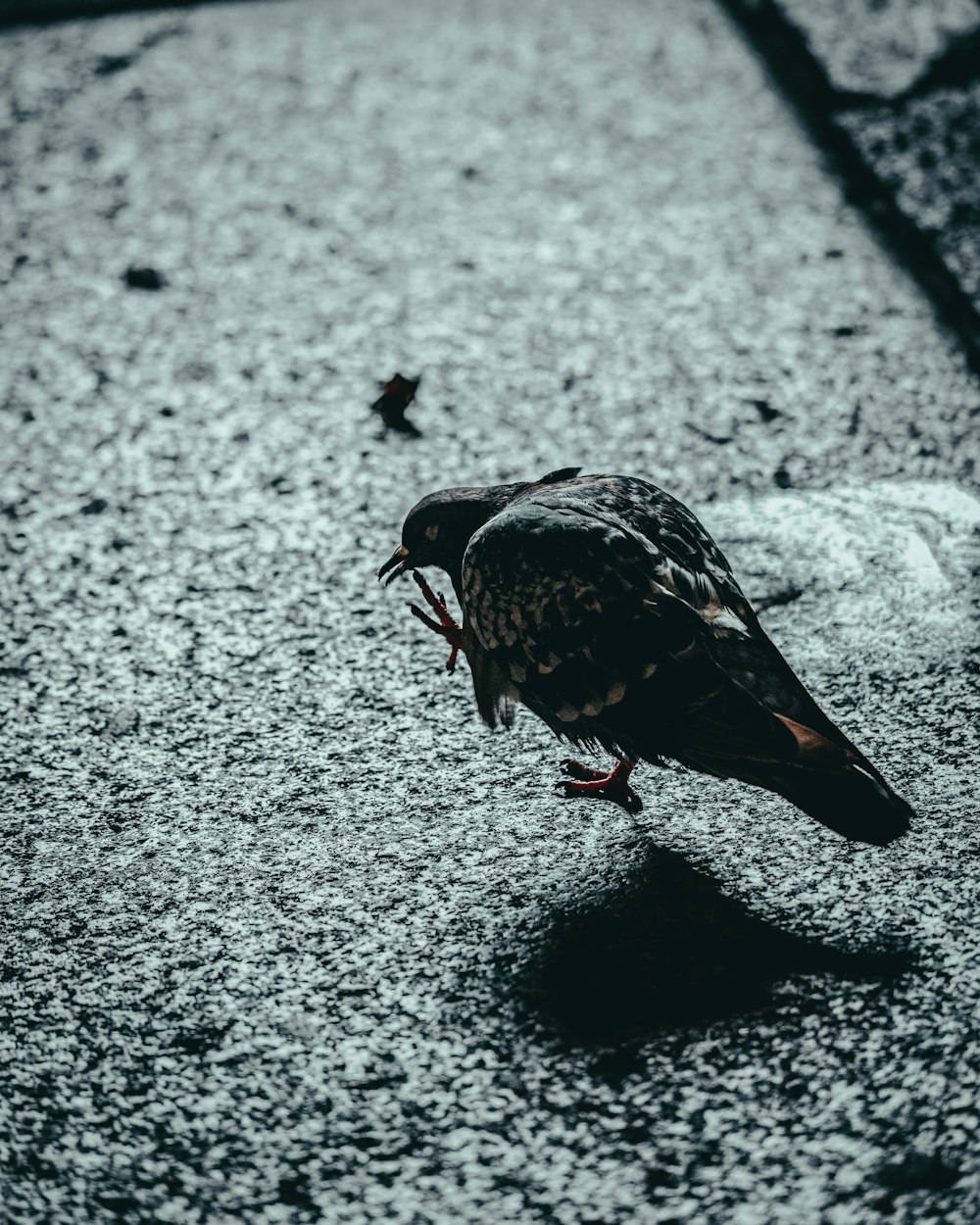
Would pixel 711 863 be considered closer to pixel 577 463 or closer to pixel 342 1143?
pixel 342 1143

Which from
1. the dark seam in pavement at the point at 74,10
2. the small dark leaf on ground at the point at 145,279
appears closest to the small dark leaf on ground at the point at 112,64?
the dark seam in pavement at the point at 74,10

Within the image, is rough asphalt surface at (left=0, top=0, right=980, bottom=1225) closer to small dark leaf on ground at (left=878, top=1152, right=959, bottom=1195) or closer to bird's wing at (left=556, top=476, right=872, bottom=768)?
small dark leaf on ground at (left=878, top=1152, right=959, bottom=1195)

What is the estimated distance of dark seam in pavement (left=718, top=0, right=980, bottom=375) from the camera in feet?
13.3

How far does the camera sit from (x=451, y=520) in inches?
105

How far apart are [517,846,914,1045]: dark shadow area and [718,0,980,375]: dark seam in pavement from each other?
222 centimetres

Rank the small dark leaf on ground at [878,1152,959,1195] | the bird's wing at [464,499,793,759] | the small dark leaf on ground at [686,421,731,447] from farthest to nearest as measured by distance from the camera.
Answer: the small dark leaf on ground at [686,421,731,447] → the bird's wing at [464,499,793,759] → the small dark leaf on ground at [878,1152,959,1195]

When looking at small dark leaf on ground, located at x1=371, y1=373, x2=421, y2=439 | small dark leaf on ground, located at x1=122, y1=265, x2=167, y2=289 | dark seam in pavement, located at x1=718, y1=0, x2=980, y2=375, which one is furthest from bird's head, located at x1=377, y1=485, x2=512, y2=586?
small dark leaf on ground, located at x1=122, y1=265, x2=167, y2=289

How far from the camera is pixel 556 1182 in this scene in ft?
6.04

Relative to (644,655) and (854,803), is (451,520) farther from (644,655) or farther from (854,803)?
(854,803)

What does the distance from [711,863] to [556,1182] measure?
692mm

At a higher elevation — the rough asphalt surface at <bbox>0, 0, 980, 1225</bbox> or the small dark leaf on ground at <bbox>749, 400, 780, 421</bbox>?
the small dark leaf on ground at <bbox>749, 400, 780, 421</bbox>

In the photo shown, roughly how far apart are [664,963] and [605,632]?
1.84 feet

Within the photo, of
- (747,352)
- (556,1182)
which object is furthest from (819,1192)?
(747,352)

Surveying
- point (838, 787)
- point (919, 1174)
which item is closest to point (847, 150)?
point (838, 787)
